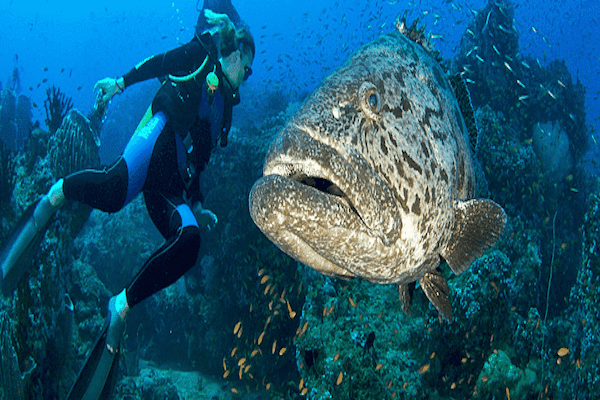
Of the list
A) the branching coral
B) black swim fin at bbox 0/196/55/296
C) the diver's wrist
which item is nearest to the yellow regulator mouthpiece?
the diver's wrist

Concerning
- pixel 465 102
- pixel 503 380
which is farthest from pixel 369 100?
pixel 503 380

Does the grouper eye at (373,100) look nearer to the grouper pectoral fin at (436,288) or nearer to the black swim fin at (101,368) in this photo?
the grouper pectoral fin at (436,288)

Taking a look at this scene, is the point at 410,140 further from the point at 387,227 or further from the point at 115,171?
the point at 115,171

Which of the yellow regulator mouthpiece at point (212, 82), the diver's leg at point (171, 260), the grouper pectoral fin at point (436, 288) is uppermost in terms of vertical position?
the yellow regulator mouthpiece at point (212, 82)

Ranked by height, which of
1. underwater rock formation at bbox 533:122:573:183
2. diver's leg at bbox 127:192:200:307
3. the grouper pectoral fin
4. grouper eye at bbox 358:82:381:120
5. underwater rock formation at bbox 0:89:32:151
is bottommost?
underwater rock formation at bbox 0:89:32:151

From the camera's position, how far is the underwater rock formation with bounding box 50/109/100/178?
6020 millimetres

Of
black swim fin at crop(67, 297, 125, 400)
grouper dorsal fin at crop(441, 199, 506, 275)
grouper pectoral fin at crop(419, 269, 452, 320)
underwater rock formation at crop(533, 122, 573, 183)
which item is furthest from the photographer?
underwater rock formation at crop(533, 122, 573, 183)

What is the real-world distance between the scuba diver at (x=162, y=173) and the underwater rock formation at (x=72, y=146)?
3413 mm

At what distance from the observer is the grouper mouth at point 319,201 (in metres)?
1.25

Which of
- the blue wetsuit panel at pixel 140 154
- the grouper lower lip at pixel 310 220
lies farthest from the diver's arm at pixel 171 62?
the grouper lower lip at pixel 310 220

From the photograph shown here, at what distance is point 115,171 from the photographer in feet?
9.32

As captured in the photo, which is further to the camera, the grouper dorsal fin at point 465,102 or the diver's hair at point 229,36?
the diver's hair at point 229,36

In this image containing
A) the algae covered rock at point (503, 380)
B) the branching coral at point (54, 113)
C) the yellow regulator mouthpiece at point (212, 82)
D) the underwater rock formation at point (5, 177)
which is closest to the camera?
the yellow regulator mouthpiece at point (212, 82)

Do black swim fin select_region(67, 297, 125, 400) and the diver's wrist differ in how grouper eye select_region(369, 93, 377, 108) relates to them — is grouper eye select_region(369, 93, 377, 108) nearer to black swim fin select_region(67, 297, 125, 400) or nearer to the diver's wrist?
black swim fin select_region(67, 297, 125, 400)
